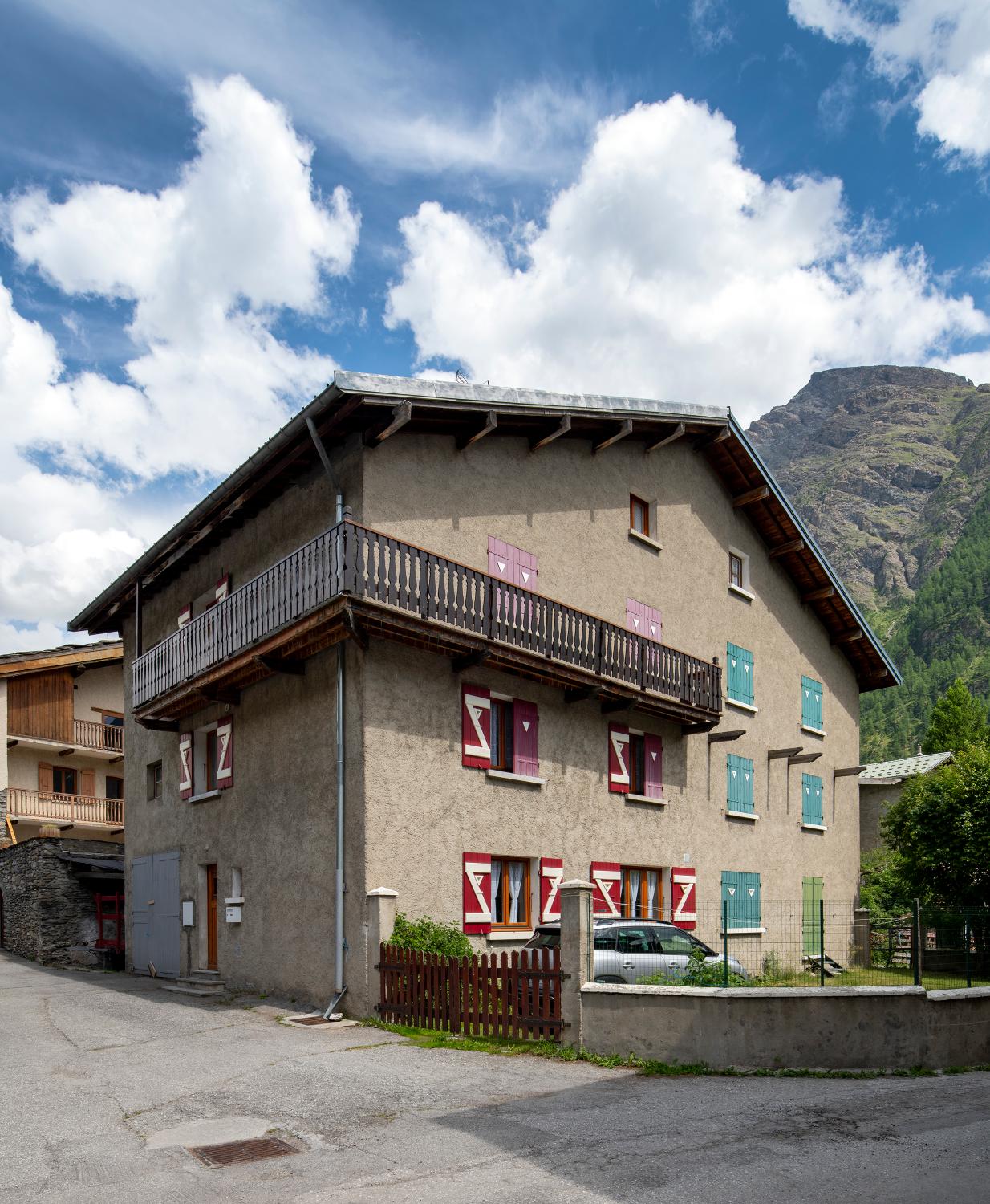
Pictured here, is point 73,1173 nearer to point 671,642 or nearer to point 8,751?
point 671,642

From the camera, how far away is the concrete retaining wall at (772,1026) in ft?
39.4

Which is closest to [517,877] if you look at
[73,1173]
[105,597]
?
[73,1173]

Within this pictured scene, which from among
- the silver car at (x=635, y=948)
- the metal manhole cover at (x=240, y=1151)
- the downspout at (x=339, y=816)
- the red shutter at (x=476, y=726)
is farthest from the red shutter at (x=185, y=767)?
the metal manhole cover at (x=240, y=1151)

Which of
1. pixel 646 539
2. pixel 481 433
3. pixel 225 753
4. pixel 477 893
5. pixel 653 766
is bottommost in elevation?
pixel 477 893

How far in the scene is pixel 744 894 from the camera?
2389 cm

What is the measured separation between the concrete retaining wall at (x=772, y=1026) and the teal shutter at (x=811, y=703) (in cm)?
1585

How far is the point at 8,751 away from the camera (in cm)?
3525

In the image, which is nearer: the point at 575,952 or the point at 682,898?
the point at 575,952

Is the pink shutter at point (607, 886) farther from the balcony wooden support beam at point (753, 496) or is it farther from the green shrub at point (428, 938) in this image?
the balcony wooden support beam at point (753, 496)

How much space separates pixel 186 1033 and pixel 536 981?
5.02 metres

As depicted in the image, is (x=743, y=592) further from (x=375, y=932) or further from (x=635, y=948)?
(x=375, y=932)

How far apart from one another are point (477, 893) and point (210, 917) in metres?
6.35

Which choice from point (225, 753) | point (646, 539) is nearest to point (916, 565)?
point (646, 539)

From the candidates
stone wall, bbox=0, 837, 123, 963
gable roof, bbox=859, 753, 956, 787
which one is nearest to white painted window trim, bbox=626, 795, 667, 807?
gable roof, bbox=859, 753, 956, 787
